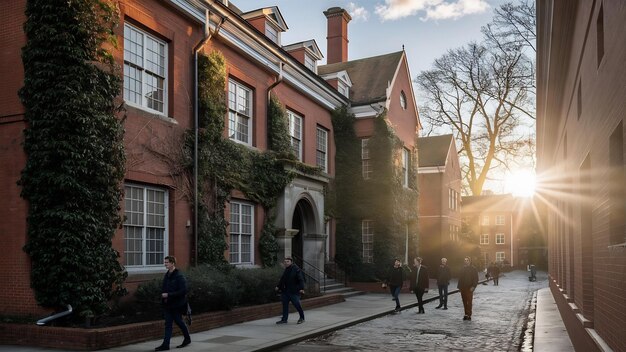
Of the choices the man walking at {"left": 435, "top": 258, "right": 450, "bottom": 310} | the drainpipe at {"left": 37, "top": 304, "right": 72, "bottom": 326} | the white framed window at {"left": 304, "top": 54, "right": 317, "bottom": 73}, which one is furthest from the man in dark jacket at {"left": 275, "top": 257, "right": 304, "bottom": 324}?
the white framed window at {"left": 304, "top": 54, "right": 317, "bottom": 73}

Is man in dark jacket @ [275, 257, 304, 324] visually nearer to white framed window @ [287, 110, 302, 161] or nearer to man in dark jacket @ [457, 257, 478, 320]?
man in dark jacket @ [457, 257, 478, 320]

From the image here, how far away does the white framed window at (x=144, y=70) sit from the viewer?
13836 mm

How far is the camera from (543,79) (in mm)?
15289

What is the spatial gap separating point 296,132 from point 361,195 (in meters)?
5.21

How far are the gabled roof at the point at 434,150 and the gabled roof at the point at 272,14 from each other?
2145cm

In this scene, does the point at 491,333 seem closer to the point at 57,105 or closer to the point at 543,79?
the point at 543,79

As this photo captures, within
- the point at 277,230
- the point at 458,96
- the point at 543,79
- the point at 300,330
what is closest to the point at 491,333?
the point at 300,330

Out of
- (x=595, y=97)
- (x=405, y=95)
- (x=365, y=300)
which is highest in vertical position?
(x=405, y=95)

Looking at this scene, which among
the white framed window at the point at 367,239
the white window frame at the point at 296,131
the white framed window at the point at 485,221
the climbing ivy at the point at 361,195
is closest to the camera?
the white window frame at the point at 296,131

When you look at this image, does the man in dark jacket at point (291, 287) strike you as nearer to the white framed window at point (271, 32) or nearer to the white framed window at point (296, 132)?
the white framed window at point (296, 132)

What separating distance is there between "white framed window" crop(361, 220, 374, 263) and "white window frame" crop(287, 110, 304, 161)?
18.7ft

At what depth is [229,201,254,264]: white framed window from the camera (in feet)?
58.3

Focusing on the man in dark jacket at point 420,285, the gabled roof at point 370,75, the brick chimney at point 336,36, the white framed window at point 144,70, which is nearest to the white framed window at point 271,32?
the gabled roof at point 370,75

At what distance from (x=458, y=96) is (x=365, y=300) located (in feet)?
95.1
